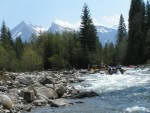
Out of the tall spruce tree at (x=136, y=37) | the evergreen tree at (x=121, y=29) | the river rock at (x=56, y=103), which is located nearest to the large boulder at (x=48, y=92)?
the river rock at (x=56, y=103)

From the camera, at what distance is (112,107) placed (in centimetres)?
2162

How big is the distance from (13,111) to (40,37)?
79634mm

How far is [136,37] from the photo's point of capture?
285ft

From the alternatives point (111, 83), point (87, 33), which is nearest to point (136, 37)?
point (87, 33)

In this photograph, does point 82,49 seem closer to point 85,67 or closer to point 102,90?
point 85,67

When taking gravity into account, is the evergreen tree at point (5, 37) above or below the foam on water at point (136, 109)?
above

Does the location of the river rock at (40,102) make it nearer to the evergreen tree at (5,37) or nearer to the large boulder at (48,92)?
the large boulder at (48,92)

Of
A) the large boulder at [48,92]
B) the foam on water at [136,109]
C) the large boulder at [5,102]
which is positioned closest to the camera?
the foam on water at [136,109]

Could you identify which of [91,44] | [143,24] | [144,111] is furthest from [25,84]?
[143,24]

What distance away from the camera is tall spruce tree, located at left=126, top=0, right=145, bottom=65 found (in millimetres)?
84812

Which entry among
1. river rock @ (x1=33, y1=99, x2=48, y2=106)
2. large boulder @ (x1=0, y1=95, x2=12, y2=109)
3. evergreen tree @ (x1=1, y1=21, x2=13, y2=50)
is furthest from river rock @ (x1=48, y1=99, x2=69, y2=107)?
evergreen tree @ (x1=1, y1=21, x2=13, y2=50)

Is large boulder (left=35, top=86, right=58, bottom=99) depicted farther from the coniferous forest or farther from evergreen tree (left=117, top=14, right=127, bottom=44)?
evergreen tree (left=117, top=14, right=127, bottom=44)

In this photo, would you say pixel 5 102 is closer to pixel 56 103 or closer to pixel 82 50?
pixel 56 103

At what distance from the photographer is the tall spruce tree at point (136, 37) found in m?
84.8
